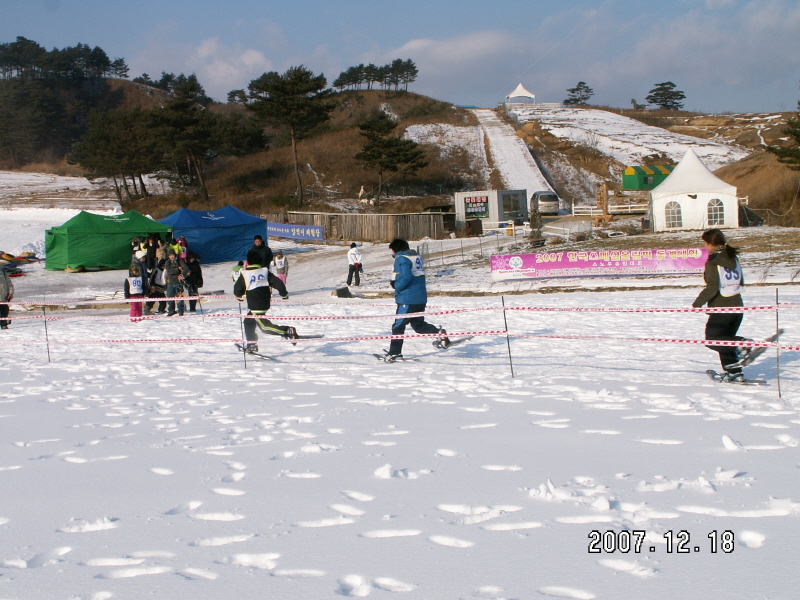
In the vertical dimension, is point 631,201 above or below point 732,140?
below

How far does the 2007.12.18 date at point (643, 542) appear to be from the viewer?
3090mm

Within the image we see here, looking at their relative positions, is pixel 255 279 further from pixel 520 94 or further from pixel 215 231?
pixel 520 94

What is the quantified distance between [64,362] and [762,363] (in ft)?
30.1

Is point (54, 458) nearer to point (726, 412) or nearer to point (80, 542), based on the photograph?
point (80, 542)

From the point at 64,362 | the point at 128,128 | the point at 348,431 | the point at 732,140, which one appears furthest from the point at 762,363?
the point at 732,140

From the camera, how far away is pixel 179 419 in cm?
590

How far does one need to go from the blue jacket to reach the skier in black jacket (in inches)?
70.2

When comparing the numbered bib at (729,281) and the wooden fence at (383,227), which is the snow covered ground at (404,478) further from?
the wooden fence at (383,227)

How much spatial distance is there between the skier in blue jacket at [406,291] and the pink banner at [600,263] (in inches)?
407

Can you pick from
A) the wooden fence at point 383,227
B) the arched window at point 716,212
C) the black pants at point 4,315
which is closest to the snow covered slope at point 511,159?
the wooden fence at point 383,227

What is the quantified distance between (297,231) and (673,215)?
62.8 feet

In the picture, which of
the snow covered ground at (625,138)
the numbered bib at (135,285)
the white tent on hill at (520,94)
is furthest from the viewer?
the white tent on hill at (520,94)

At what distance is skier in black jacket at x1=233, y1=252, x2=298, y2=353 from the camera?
8977mm

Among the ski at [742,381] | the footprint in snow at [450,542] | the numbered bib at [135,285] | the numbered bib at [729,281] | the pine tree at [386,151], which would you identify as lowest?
the ski at [742,381]
